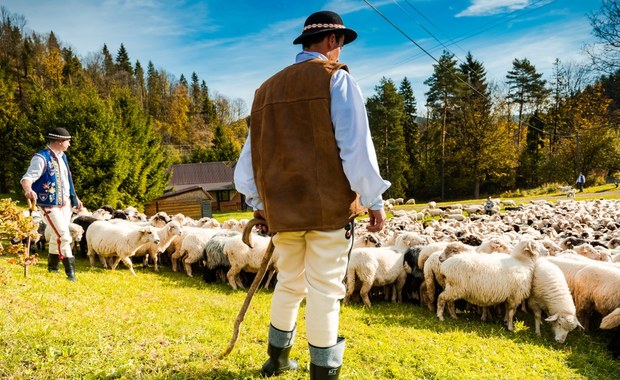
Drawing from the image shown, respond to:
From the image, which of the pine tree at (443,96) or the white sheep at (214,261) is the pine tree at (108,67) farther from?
the white sheep at (214,261)

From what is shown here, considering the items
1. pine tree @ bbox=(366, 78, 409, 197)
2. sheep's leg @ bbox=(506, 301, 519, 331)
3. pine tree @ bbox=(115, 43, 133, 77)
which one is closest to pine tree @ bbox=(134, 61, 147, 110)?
pine tree @ bbox=(115, 43, 133, 77)

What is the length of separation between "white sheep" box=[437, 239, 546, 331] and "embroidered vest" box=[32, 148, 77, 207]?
6185 millimetres

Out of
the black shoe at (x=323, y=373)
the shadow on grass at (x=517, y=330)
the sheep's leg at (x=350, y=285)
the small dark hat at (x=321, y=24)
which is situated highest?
the small dark hat at (x=321, y=24)

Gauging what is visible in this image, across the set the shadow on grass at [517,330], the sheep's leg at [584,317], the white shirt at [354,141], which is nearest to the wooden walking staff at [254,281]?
the white shirt at [354,141]

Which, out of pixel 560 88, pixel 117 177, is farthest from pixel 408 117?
pixel 117 177

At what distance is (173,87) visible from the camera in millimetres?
84812

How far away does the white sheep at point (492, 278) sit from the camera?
5555mm

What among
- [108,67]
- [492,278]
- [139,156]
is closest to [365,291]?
[492,278]

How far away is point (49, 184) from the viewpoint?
598 cm

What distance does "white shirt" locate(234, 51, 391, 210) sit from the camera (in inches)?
97.3

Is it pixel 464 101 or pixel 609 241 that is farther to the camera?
pixel 464 101

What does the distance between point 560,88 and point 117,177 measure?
5314 cm

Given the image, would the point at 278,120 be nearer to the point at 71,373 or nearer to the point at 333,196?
the point at 333,196

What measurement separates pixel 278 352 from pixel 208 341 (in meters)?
1.15
